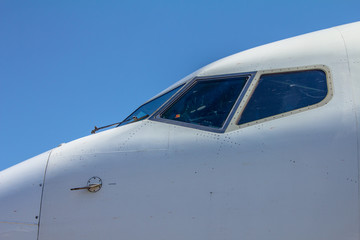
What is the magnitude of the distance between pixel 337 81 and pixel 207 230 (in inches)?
106

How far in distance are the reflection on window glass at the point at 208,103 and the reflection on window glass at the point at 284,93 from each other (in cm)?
28

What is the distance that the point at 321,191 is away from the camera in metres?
5.17

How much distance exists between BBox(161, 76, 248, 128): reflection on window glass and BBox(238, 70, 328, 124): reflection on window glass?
0.28 meters

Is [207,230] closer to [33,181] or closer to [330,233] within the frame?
[330,233]

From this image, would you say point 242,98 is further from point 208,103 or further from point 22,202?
point 22,202

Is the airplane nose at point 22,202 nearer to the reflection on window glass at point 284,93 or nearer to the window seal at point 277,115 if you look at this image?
the window seal at point 277,115

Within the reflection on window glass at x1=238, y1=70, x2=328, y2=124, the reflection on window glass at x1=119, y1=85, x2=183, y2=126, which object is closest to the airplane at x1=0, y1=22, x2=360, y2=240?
the reflection on window glass at x1=238, y1=70, x2=328, y2=124

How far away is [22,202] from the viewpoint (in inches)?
217

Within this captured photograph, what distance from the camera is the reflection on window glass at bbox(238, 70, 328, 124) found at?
224 inches

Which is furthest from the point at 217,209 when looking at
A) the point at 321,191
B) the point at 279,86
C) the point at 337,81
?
the point at 337,81

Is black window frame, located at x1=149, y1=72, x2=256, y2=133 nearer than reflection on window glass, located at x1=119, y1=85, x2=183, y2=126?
Yes

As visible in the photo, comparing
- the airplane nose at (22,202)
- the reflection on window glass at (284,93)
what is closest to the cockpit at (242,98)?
the reflection on window glass at (284,93)

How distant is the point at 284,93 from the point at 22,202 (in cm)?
388

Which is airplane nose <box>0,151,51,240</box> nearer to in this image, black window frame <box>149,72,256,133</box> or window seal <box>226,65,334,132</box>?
black window frame <box>149,72,256,133</box>
